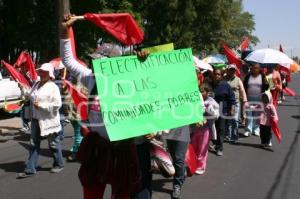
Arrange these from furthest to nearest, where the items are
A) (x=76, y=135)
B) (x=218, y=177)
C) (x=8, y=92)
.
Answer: (x=8, y=92) < (x=76, y=135) < (x=218, y=177)

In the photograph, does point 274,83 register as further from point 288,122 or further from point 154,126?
point 154,126

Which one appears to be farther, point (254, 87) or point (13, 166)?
point (254, 87)

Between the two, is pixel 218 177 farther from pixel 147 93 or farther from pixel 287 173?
pixel 147 93

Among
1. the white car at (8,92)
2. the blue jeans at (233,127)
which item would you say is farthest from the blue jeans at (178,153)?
the white car at (8,92)

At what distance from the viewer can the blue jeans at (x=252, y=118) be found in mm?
10934

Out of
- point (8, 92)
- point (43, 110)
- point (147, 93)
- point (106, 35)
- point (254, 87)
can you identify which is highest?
point (106, 35)

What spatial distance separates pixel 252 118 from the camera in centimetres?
1154

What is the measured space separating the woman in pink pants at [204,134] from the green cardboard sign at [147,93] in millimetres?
2948

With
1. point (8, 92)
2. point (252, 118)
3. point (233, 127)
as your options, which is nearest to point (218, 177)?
point (233, 127)

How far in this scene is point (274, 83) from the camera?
12.4 meters

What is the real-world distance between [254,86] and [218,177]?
12.7 feet

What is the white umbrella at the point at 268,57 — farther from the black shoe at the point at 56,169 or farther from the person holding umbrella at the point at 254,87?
the black shoe at the point at 56,169

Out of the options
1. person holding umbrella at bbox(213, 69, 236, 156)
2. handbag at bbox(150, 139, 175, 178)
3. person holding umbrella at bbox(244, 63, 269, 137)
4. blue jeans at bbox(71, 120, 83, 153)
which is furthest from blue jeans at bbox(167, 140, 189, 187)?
person holding umbrella at bbox(244, 63, 269, 137)

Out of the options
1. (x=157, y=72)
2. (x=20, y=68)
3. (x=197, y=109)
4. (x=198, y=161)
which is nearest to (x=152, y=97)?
(x=157, y=72)
